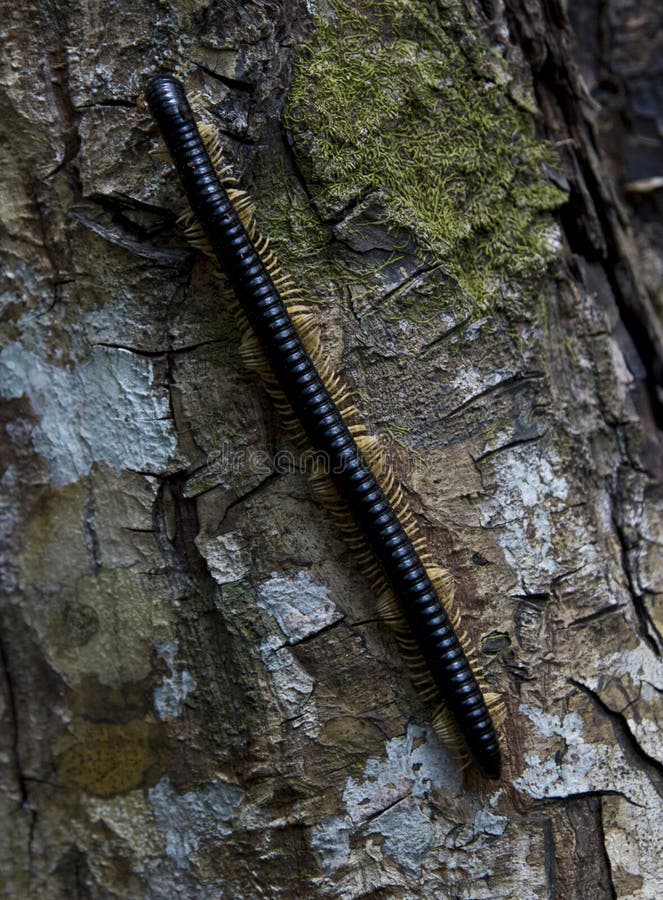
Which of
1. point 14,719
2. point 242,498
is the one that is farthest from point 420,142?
point 14,719

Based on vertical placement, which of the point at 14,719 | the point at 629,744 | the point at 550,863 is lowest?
the point at 550,863

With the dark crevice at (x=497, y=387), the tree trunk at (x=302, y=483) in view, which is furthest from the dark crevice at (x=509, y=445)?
the dark crevice at (x=497, y=387)

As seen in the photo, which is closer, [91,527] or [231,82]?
[231,82]

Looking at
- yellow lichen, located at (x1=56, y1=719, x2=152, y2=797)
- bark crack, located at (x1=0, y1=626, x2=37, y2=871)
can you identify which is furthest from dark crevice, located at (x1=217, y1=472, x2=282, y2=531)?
bark crack, located at (x1=0, y1=626, x2=37, y2=871)

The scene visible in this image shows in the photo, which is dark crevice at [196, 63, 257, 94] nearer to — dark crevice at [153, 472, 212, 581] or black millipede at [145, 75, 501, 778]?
black millipede at [145, 75, 501, 778]

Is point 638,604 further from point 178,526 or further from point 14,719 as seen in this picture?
point 14,719

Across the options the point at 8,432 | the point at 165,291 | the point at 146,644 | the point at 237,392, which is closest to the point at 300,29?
the point at 165,291

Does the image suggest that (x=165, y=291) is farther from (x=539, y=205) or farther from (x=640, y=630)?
(x=640, y=630)
